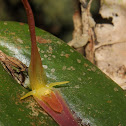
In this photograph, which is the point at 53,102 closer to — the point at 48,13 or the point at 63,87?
the point at 63,87

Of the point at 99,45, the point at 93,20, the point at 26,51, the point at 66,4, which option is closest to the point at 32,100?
the point at 26,51

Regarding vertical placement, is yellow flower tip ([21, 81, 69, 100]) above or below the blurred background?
below

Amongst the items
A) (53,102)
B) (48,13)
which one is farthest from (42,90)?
(48,13)

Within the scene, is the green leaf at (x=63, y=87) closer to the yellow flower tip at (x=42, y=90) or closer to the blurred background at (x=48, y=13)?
the yellow flower tip at (x=42, y=90)

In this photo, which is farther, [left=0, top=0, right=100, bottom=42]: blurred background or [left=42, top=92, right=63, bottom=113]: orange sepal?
[left=0, top=0, right=100, bottom=42]: blurred background

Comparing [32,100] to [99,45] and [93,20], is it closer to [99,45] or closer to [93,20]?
[99,45]

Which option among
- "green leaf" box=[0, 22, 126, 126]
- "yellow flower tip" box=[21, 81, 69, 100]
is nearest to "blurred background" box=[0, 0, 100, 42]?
"green leaf" box=[0, 22, 126, 126]

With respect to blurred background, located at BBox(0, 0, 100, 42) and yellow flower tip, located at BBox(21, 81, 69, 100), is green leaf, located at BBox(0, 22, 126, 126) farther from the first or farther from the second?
blurred background, located at BBox(0, 0, 100, 42)
